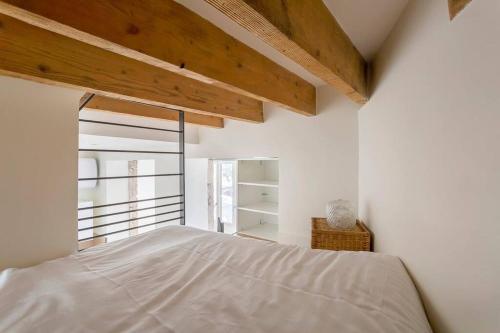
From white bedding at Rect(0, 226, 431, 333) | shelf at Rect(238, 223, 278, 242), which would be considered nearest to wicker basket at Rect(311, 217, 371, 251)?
white bedding at Rect(0, 226, 431, 333)

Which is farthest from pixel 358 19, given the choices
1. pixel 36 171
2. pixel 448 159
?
pixel 36 171

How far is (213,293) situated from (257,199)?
2720mm

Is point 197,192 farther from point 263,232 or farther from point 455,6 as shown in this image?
point 455,6

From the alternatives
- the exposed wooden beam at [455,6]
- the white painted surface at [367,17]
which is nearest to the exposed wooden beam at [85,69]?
the white painted surface at [367,17]

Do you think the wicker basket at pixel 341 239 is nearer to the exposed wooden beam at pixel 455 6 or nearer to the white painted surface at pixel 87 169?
the exposed wooden beam at pixel 455 6

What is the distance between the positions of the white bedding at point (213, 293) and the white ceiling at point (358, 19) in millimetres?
1245

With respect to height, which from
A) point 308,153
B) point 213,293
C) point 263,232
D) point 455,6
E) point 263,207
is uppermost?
point 455,6

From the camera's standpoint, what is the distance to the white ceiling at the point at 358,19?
1.06 m

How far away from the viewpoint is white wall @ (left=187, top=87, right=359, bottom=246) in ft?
7.57

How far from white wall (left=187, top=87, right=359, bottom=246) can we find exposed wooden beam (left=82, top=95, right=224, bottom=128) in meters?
0.67

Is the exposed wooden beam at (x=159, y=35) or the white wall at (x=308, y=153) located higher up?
the exposed wooden beam at (x=159, y=35)

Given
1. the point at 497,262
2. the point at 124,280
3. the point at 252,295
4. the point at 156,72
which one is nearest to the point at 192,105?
the point at 156,72

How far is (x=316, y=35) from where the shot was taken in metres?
1.05

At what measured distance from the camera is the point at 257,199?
3.55 metres
